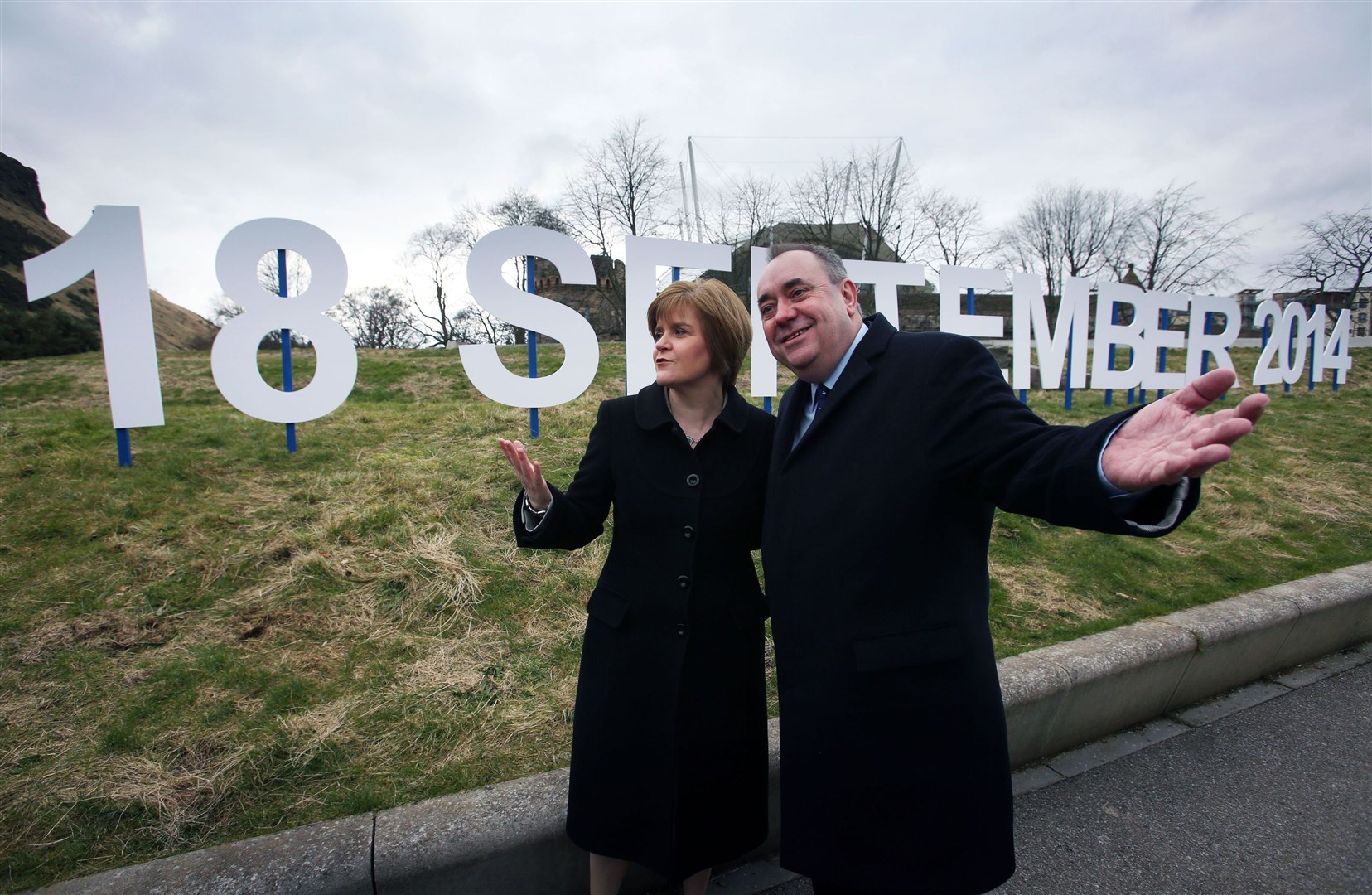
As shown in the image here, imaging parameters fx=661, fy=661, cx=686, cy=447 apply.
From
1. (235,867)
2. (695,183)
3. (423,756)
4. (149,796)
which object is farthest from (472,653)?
(695,183)

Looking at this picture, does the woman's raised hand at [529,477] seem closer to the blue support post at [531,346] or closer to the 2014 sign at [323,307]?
the 2014 sign at [323,307]

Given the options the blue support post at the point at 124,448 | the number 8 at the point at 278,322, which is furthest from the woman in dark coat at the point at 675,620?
the blue support post at the point at 124,448

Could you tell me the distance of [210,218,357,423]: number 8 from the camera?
488 cm

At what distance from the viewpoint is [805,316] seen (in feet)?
5.43

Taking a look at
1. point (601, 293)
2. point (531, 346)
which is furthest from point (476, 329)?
point (531, 346)

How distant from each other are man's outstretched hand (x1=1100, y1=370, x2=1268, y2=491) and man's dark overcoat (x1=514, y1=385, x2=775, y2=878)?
97 centimetres

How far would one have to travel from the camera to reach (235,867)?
5.77 feet

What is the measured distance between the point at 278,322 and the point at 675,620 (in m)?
4.70

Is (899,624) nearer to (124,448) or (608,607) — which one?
(608,607)

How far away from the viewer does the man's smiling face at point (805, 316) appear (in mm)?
1650

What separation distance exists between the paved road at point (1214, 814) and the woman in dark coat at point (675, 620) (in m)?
0.59

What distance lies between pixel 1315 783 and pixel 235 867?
3984 mm

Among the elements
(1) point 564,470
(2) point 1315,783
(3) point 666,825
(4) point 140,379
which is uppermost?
(4) point 140,379

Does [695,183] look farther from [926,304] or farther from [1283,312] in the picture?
[1283,312]
